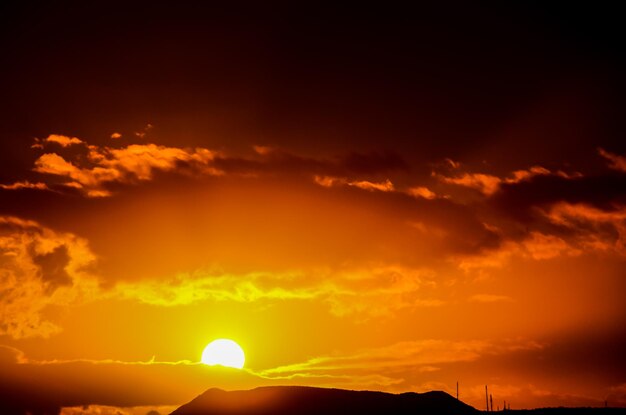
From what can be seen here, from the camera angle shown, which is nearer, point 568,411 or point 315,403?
point 568,411

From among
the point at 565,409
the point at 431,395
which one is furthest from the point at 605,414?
the point at 431,395

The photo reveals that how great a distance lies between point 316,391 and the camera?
17450cm

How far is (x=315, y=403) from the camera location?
168m

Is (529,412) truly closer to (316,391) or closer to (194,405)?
(316,391)

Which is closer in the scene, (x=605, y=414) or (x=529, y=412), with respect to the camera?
(x=605, y=414)

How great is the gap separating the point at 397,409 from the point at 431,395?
8.99 meters

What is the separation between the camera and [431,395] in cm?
16450

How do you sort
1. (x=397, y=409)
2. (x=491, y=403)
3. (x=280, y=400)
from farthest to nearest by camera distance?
1. (x=491, y=403)
2. (x=280, y=400)
3. (x=397, y=409)

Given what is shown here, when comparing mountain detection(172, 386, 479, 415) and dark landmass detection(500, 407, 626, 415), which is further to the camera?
mountain detection(172, 386, 479, 415)

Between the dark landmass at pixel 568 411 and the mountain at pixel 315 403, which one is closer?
the dark landmass at pixel 568 411

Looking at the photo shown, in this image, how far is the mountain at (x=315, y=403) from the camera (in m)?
160

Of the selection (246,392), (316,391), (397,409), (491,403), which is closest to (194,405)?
(246,392)

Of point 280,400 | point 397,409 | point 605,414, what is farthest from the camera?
point 280,400

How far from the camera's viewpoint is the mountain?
160125mm
